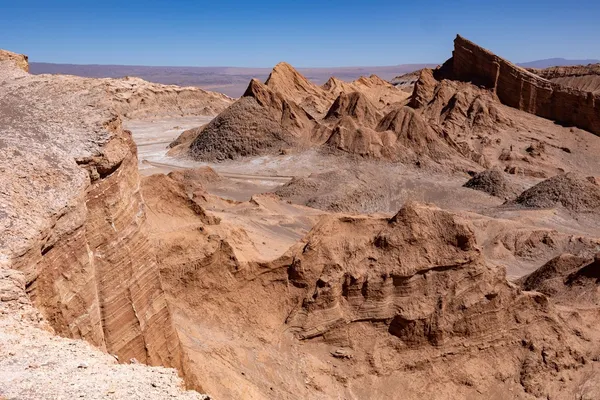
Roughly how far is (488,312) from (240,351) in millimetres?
5088

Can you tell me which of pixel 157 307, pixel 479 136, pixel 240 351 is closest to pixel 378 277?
pixel 240 351

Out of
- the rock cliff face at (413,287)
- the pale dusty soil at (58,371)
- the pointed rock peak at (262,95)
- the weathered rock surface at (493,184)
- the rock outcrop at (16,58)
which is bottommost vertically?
the weathered rock surface at (493,184)

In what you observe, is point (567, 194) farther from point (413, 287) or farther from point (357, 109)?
point (413, 287)

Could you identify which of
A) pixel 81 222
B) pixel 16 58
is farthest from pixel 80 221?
pixel 16 58

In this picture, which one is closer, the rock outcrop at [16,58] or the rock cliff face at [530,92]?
the rock outcrop at [16,58]

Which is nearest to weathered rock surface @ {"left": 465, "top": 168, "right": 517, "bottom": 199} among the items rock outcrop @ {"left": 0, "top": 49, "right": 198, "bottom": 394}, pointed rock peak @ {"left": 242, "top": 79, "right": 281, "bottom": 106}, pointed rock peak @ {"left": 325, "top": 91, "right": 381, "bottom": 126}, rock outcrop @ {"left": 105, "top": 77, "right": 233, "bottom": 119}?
pointed rock peak @ {"left": 325, "top": 91, "right": 381, "bottom": 126}

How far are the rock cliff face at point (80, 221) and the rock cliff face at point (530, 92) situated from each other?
40070 mm

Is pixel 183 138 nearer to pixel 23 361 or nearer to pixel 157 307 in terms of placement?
pixel 157 307

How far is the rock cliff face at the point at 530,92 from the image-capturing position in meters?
41.2

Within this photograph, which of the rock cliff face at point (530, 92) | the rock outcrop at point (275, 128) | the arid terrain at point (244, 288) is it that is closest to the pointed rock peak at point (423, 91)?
the rock cliff face at point (530, 92)

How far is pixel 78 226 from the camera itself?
22.1 feet

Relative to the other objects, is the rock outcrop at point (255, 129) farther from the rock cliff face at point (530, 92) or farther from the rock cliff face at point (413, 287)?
the rock cliff face at point (413, 287)

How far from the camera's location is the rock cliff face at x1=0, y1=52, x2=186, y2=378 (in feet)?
20.9

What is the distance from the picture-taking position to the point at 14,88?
916 cm
